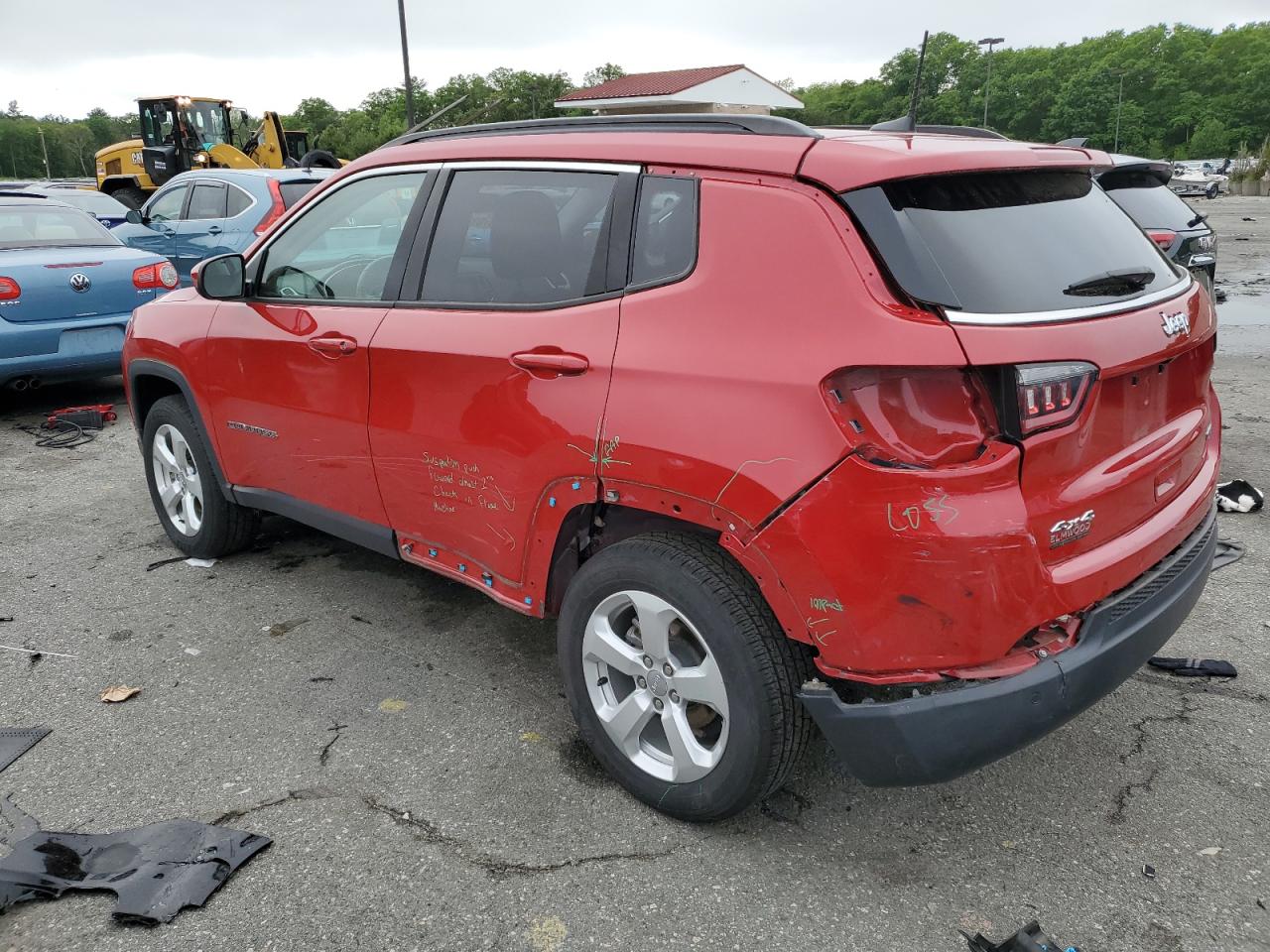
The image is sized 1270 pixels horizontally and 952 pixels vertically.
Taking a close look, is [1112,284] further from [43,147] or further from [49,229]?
[43,147]

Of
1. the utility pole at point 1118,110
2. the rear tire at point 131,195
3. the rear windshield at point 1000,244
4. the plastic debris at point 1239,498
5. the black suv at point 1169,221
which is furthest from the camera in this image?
the utility pole at point 1118,110

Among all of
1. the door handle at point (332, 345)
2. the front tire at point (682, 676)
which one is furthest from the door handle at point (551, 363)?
the door handle at point (332, 345)

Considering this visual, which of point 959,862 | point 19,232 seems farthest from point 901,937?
point 19,232

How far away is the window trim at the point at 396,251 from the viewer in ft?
10.9

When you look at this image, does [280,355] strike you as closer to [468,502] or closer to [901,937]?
[468,502]

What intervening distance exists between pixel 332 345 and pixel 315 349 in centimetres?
12

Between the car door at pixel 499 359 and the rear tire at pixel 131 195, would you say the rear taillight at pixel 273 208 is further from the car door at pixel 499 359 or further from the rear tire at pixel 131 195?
the rear tire at pixel 131 195

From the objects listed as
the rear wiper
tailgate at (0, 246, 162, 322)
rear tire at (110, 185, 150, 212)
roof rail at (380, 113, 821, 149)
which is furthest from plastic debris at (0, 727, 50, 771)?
rear tire at (110, 185, 150, 212)

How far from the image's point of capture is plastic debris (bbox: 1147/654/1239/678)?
3.44m

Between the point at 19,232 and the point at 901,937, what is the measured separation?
8.33 metres

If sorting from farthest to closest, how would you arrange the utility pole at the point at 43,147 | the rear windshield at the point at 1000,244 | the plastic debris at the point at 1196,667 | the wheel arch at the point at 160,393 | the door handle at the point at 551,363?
the utility pole at the point at 43,147
the wheel arch at the point at 160,393
the plastic debris at the point at 1196,667
the door handle at the point at 551,363
the rear windshield at the point at 1000,244

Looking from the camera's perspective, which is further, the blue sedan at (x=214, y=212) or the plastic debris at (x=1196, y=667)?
the blue sedan at (x=214, y=212)

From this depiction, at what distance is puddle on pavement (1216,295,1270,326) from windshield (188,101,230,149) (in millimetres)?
20118

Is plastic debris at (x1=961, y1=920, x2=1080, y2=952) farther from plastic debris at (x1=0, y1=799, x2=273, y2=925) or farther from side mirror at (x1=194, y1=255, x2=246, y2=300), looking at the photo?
side mirror at (x1=194, y1=255, x2=246, y2=300)
